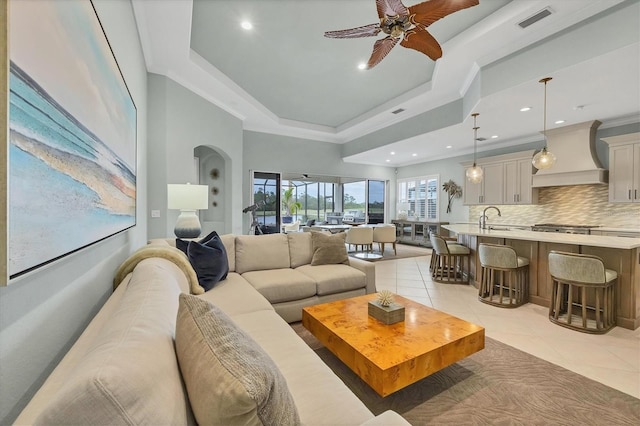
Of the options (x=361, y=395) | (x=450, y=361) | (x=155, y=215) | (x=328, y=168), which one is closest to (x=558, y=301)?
(x=450, y=361)

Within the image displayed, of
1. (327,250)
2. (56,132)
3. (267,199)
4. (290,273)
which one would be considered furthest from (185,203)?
(267,199)

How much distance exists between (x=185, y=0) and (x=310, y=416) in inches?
129

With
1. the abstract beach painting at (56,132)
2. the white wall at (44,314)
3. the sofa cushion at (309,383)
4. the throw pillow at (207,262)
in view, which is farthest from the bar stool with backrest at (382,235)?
the abstract beach painting at (56,132)

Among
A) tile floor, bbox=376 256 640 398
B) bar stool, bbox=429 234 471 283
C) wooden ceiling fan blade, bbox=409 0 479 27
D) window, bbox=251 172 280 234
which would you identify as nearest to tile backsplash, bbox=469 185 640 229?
bar stool, bbox=429 234 471 283

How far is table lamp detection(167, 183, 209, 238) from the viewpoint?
3.10m

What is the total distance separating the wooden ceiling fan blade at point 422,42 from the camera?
2.38m

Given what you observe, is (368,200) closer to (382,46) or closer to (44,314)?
(382,46)

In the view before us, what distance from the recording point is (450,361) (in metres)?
1.75

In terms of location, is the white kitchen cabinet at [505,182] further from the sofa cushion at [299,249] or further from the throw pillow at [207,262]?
the throw pillow at [207,262]

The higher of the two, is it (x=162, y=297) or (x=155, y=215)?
(x=155, y=215)

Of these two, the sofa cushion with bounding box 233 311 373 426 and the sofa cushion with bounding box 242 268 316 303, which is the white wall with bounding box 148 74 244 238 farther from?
the sofa cushion with bounding box 233 311 373 426

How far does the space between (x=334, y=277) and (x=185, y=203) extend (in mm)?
1891

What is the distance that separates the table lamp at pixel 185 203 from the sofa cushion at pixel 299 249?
114 centimetres

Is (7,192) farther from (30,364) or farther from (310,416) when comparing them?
(310,416)
